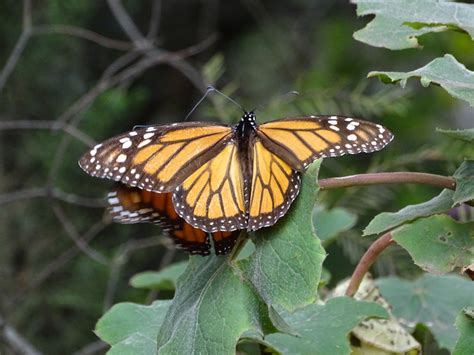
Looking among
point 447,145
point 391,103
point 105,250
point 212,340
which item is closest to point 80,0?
point 105,250

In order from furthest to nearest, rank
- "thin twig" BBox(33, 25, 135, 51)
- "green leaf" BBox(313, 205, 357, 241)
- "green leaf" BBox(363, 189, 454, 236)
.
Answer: "thin twig" BBox(33, 25, 135, 51) < "green leaf" BBox(313, 205, 357, 241) < "green leaf" BBox(363, 189, 454, 236)

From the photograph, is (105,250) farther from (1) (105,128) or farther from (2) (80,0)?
(2) (80,0)

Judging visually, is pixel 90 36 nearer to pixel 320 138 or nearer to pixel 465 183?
pixel 320 138

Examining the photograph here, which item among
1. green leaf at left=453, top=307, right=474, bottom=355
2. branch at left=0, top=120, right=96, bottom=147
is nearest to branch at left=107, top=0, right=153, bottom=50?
branch at left=0, top=120, right=96, bottom=147

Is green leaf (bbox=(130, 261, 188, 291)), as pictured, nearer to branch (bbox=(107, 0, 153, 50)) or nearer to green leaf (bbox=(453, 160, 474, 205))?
green leaf (bbox=(453, 160, 474, 205))

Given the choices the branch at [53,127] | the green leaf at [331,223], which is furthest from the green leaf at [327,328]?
the branch at [53,127]

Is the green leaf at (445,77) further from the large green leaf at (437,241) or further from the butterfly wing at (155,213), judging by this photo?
the butterfly wing at (155,213)
